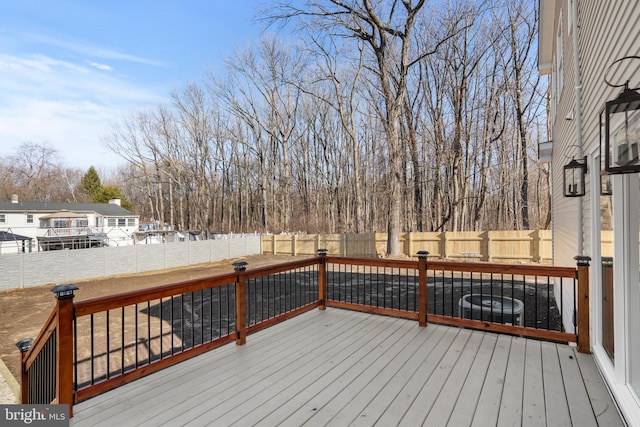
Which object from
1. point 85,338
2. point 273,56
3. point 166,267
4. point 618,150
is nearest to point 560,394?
point 618,150

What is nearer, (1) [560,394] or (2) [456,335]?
(1) [560,394]

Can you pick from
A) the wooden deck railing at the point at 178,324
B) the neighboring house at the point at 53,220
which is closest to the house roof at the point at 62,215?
the neighboring house at the point at 53,220

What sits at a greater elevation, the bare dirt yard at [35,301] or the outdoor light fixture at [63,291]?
the outdoor light fixture at [63,291]

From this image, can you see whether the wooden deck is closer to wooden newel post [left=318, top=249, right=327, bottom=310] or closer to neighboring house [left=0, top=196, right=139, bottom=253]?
wooden newel post [left=318, top=249, right=327, bottom=310]

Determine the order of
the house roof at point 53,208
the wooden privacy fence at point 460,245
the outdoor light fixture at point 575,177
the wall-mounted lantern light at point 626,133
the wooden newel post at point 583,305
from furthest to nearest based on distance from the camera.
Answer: the house roof at point 53,208, the wooden privacy fence at point 460,245, the outdoor light fixture at point 575,177, the wooden newel post at point 583,305, the wall-mounted lantern light at point 626,133

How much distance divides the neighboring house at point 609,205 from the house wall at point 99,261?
15507 mm

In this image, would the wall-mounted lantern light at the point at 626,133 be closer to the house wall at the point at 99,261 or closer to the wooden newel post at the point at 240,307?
the wooden newel post at the point at 240,307

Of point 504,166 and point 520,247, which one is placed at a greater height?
point 504,166

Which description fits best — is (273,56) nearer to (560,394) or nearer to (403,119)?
(403,119)

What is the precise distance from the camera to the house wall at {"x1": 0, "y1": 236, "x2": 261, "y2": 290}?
11336 mm

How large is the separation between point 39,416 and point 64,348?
1.46ft

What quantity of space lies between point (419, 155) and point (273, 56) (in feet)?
39.6

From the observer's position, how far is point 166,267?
15.2 metres

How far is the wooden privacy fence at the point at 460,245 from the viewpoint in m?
12.1
